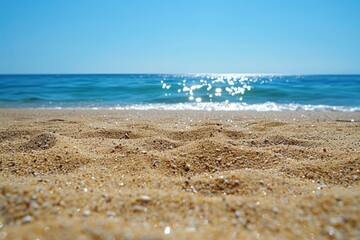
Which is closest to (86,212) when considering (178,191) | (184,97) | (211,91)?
(178,191)

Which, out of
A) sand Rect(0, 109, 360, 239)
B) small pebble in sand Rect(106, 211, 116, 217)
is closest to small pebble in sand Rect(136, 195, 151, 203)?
sand Rect(0, 109, 360, 239)

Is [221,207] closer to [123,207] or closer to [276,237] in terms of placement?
[276,237]

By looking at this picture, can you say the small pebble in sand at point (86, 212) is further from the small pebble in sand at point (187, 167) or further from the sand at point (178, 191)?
the small pebble in sand at point (187, 167)

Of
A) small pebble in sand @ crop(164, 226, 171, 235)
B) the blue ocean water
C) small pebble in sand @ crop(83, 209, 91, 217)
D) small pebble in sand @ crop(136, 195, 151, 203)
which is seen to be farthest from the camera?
Answer: the blue ocean water

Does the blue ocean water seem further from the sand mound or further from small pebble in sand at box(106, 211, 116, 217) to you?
small pebble in sand at box(106, 211, 116, 217)

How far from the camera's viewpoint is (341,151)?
7.70 feet

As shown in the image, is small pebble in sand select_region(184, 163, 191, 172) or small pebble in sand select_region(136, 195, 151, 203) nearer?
small pebble in sand select_region(136, 195, 151, 203)

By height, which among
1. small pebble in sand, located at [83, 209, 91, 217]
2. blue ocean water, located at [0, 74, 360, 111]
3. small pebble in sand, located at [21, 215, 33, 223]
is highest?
small pebble in sand, located at [21, 215, 33, 223]

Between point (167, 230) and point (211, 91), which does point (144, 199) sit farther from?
point (211, 91)

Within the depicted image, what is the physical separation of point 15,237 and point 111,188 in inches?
24.5

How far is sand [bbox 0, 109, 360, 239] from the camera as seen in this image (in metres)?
1.13

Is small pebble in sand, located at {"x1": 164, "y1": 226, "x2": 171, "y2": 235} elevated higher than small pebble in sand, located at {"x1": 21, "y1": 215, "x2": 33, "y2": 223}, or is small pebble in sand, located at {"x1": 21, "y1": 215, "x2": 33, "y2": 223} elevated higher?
small pebble in sand, located at {"x1": 21, "y1": 215, "x2": 33, "y2": 223}

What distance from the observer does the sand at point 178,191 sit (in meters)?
1.13

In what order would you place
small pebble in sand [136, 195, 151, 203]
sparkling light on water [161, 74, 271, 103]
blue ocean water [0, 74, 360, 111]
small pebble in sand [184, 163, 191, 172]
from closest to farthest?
small pebble in sand [136, 195, 151, 203] < small pebble in sand [184, 163, 191, 172] < blue ocean water [0, 74, 360, 111] < sparkling light on water [161, 74, 271, 103]
